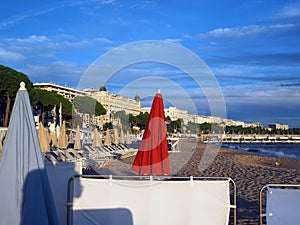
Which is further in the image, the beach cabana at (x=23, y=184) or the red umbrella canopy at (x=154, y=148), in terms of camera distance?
the red umbrella canopy at (x=154, y=148)

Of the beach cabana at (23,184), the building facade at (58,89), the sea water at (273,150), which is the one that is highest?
the building facade at (58,89)

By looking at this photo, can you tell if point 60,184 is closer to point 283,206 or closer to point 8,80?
point 283,206

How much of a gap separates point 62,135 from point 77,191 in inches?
580

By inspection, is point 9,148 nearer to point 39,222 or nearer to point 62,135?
point 39,222

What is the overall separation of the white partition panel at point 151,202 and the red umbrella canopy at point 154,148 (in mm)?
3540

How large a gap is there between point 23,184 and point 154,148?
4936 millimetres

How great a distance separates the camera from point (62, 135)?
1941cm

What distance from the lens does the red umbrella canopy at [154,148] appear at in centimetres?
856

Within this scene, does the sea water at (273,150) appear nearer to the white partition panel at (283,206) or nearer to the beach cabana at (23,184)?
the white partition panel at (283,206)

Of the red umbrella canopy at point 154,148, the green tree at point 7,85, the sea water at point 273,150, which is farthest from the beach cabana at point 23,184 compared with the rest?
the sea water at point 273,150

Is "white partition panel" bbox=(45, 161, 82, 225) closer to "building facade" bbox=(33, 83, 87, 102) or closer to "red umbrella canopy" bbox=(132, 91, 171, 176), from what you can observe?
"red umbrella canopy" bbox=(132, 91, 171, 176)

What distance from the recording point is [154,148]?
867 centimetres

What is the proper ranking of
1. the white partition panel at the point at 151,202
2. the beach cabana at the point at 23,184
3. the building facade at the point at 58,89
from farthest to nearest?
the building facade at the point at 58,89, the white partition panel at the point at 151,202, the beach cabana at the point at 23,184

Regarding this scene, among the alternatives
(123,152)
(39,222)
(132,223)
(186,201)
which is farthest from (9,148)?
(123,152)
